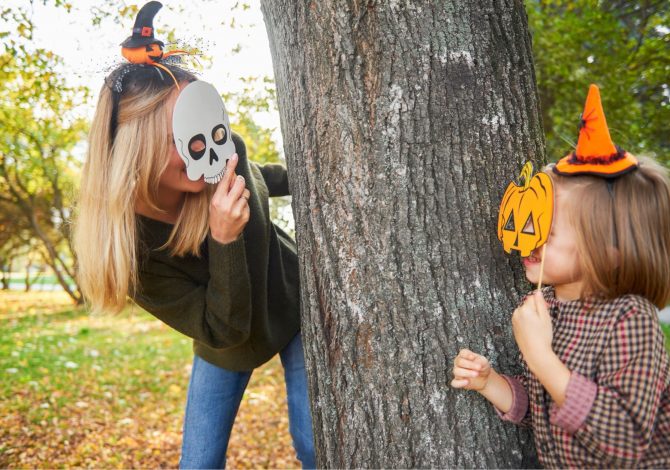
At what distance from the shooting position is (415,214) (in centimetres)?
155

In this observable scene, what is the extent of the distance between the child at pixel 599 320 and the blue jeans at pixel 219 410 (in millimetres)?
1055

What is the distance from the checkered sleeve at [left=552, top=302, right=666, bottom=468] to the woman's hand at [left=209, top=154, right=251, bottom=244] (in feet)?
3.66

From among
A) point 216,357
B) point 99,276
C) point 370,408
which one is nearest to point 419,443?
point 370,408

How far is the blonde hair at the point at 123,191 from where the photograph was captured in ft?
6.24

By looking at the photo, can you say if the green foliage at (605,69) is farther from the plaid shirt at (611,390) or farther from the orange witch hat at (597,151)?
the plaid shirt at (611,390)

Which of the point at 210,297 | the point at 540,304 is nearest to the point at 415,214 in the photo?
the point at 540,304

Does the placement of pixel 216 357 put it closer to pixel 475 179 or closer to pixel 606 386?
pixel 475 179

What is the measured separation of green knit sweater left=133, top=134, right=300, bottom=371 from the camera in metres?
2.00

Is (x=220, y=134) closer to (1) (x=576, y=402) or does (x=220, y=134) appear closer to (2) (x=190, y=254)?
(2) (x=190, y=254)

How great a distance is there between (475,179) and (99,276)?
1.34 m

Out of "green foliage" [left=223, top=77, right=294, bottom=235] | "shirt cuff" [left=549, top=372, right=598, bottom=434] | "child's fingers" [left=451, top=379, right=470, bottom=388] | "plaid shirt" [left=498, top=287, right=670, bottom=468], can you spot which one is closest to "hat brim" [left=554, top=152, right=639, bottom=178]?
"plaid shirt" [left=498, top=287, right=670, bottom=468]

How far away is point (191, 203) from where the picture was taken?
206cm

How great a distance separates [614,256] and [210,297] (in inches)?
52.6

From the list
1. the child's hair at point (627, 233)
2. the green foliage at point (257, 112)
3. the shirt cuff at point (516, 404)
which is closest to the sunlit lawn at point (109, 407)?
the green foliage at point (257, 112)
